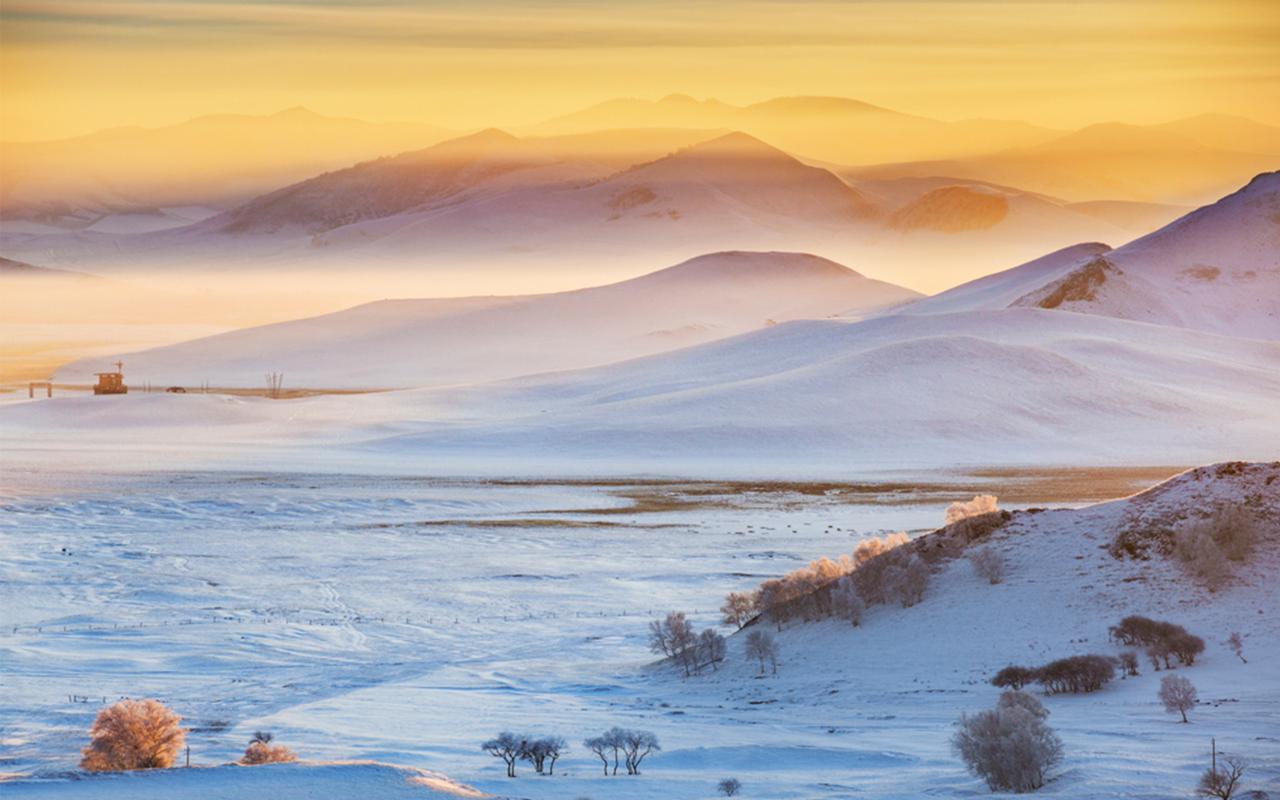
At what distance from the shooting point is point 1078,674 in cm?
2956

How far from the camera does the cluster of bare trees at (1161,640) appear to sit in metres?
30.2

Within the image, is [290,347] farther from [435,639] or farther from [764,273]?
[435,639]

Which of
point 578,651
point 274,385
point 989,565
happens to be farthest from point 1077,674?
point 274,385

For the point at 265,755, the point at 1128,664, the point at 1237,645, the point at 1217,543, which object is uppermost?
the point at 1217,543

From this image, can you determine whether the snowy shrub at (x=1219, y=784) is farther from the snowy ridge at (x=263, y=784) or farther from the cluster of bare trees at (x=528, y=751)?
the cluster of bare trees at (x=528, y=751)

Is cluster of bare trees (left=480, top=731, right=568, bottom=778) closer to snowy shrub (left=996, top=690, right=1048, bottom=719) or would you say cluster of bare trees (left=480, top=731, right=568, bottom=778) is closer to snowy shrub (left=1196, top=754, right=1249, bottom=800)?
snowy shrub (left=996, top=690, right=1048, bottom=719)

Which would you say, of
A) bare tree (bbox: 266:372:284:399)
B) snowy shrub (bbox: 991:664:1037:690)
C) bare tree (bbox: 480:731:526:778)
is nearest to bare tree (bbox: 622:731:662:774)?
bare tree (bbox: 480:731:526:778)

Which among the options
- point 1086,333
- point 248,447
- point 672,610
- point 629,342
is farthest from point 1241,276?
point 672,610

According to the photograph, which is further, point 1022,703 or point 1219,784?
point 1022,703

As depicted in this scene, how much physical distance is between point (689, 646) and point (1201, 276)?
108m

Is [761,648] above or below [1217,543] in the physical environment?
below

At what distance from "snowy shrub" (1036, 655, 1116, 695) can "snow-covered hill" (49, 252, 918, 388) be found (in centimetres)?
9583

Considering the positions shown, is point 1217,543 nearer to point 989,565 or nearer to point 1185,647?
point 1185,647

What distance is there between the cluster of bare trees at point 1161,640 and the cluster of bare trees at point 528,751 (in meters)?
9.68
